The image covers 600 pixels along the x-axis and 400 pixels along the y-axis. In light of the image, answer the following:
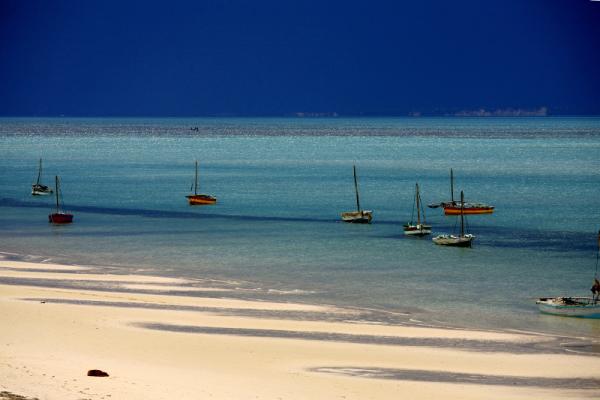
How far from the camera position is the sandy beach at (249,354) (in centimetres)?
2620

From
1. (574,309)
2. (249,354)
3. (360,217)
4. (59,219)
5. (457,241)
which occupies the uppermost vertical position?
(59,219)

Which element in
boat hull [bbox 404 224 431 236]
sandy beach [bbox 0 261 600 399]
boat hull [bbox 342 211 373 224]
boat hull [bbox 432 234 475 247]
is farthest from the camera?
boat hull [bbox 342 211 373 224]

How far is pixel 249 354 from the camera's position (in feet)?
104

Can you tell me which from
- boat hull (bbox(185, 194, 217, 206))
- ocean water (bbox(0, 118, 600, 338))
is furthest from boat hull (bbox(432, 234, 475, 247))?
boat hull (bbox(185, 194, 217, 206))

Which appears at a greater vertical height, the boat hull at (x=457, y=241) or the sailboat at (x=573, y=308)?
the boat hull at (x=457, y=241)

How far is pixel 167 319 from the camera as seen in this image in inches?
1468

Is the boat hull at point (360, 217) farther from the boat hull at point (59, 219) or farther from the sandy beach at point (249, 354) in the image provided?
the sandy beach at point (249, 354)

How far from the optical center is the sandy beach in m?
26.2

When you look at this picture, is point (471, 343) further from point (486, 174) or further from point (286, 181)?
point (486, 174)

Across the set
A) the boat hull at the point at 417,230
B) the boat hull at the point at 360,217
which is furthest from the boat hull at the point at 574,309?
the boat hull at the point at 360,217

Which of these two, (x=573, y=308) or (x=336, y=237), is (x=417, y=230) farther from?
(x=573, y=308)

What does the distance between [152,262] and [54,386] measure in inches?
1214

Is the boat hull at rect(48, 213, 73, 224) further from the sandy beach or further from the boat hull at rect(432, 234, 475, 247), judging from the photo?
the sandy beach

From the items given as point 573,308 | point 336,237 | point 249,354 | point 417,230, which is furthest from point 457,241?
point 249,354
